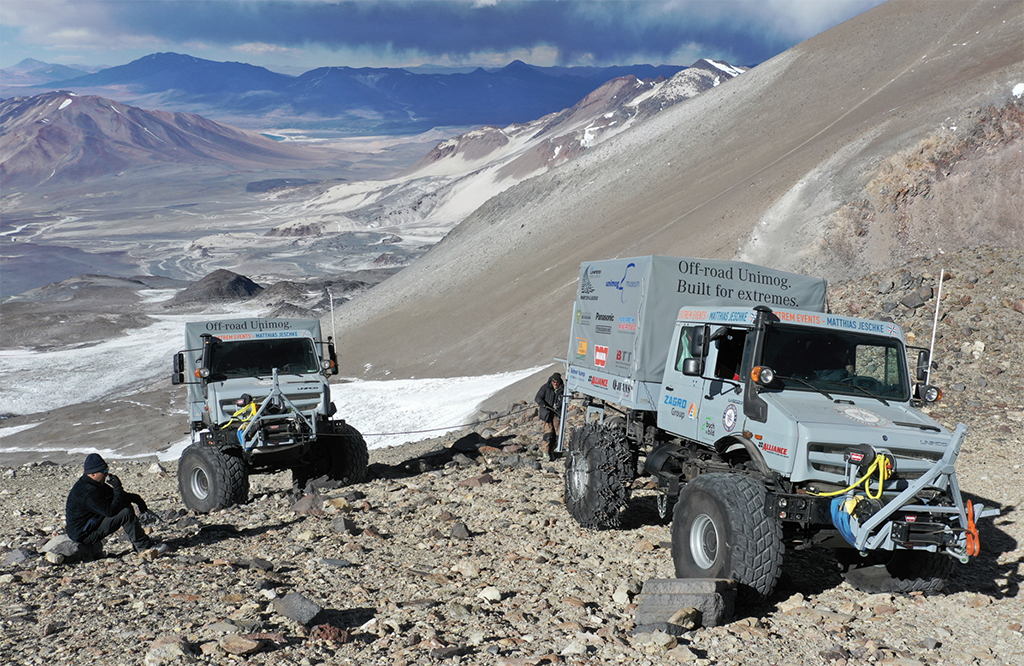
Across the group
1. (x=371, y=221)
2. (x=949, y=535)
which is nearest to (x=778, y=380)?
(x=949, y=535)

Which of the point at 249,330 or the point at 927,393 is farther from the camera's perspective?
the point at 249,330

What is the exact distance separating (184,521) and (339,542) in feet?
8.61

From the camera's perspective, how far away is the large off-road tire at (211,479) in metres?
11.6

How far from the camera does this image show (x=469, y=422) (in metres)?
22.1

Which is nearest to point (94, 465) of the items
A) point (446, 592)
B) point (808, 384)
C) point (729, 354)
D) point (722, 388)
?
A: point (446, 592)

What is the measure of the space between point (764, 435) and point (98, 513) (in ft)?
23.4

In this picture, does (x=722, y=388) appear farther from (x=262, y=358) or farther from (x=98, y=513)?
(x=262, y=358)

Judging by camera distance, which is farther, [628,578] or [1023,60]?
[1023,60]

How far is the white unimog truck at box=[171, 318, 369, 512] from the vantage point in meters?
12.1

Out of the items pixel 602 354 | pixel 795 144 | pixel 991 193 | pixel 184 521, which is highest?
pixel 795 144

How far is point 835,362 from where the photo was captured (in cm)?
779

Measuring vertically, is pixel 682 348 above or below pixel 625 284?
below

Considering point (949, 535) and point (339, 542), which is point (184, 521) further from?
point (949, 535)

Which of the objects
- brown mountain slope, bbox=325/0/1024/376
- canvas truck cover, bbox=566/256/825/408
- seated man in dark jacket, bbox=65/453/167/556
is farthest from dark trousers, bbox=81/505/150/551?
brown mountain slope, bbox=325/0/1024/376
